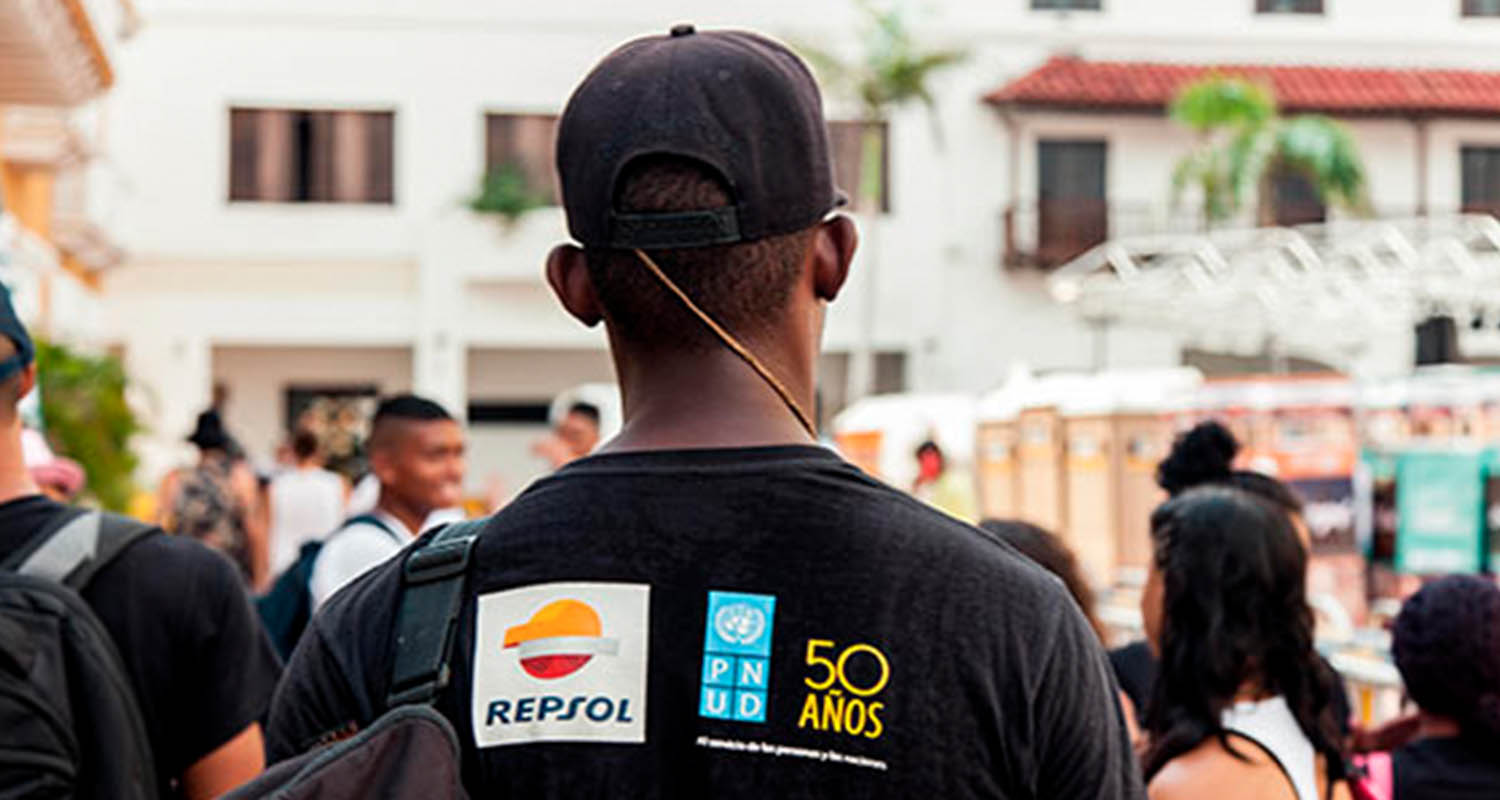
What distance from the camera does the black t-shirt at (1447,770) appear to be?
413cm

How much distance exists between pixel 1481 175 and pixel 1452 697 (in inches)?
1307

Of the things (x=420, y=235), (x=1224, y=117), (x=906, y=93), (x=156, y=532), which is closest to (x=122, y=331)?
(x=420, y=235)

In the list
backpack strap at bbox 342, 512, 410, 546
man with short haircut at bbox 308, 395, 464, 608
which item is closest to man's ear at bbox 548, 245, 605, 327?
backpack strap at bbox 342, 512, 410, 546

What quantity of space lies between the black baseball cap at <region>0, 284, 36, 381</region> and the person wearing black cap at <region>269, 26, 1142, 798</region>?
158cm

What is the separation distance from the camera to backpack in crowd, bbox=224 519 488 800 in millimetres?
1771

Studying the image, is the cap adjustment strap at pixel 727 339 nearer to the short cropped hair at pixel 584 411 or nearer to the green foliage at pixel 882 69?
the short cropped hair at pixel 584 411

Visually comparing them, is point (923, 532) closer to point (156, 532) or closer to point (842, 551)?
point (842, 551)

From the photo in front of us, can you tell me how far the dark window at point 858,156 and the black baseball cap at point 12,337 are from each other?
2912 centimetres

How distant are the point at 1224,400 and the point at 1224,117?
56.0 feet

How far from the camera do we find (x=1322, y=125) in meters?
28.9

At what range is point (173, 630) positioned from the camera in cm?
344

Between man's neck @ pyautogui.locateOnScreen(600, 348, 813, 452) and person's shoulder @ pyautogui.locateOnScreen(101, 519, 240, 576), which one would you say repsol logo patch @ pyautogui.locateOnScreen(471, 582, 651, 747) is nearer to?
man's neck @ pyautogui.locateOnScreen(600, 348, 813, 452)

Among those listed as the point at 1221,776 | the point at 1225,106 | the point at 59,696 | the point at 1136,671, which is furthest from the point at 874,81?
the point at 59,696

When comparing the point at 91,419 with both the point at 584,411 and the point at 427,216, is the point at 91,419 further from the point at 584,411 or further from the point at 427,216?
the point at 427,216
